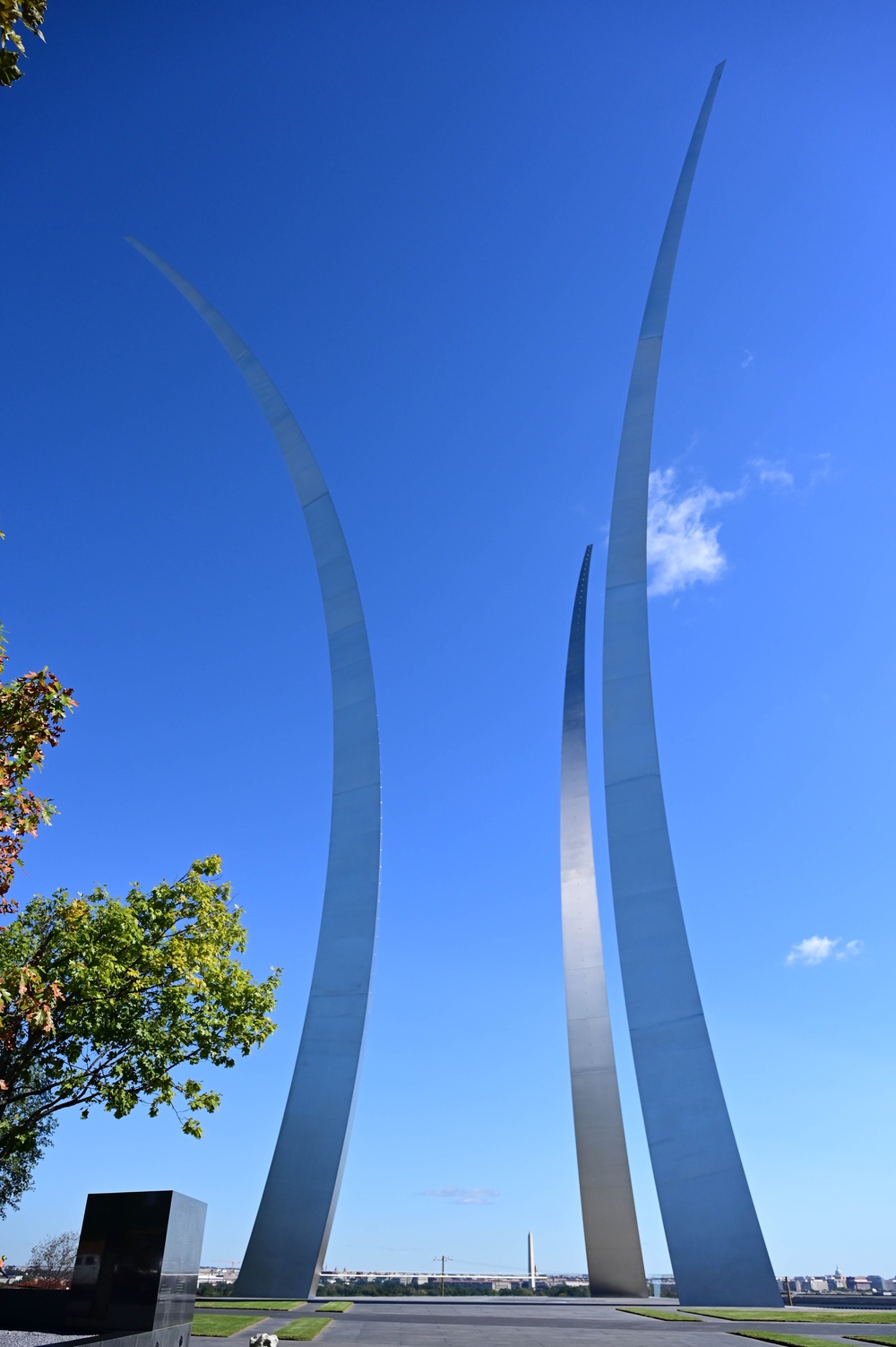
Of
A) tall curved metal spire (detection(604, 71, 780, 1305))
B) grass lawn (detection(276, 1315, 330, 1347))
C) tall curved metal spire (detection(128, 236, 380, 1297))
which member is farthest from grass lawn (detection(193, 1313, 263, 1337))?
tall curved metal spire (detection(604, 71, 780, 1305))

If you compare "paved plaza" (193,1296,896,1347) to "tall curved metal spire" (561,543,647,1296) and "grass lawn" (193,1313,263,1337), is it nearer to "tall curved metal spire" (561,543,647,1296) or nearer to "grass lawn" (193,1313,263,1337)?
"grass lawn" (193,1313,263,1337)

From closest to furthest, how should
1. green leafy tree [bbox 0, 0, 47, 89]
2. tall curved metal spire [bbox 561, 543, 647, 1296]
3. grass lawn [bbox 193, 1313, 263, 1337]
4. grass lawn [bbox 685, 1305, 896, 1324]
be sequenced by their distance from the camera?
green leafy tree [bbox 0, 0, 47, 89]
grass lawn [bbox 193, 1313, 263, 1337]
grass lawn [bbox 685, 1305, 896, 1324]
tall curved metal spire [bbox 561, 543, 647, 1296]

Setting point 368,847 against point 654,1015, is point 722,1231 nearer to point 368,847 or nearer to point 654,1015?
point 654,1015

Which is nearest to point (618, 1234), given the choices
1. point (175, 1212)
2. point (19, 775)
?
point (175, 1212)

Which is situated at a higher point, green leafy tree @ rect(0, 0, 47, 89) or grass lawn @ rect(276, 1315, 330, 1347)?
green leafy tree @ rect(0, 0, 47, 89)

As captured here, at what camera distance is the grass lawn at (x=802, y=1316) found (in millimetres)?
12907

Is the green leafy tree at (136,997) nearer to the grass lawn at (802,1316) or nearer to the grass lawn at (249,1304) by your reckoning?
the grass lawn at (249,1304)

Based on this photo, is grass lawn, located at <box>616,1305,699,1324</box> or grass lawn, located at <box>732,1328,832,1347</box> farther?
grass lawn, located at <box>616,1305,699,1324</box>

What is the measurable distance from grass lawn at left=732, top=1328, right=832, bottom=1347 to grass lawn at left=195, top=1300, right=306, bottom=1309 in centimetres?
769

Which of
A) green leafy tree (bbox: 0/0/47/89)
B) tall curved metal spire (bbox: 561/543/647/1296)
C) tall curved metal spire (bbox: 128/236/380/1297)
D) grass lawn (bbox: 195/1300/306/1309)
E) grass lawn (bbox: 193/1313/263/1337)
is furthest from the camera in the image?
tall curved metal spire (bbox: 561/543/647/1296)

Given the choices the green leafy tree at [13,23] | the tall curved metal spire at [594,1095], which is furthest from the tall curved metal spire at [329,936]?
the green leafy tree at [13,23]

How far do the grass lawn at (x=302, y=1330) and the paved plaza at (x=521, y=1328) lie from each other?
14 centimetres

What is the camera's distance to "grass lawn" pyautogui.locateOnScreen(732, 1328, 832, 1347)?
9.58 m

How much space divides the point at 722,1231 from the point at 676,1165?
1.20 metres
